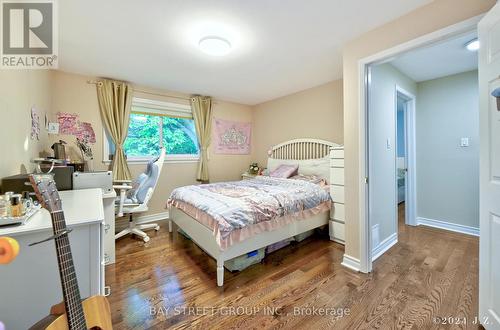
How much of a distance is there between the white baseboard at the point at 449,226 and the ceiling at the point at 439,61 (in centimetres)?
213

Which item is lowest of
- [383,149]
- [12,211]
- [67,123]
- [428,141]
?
[12,211]

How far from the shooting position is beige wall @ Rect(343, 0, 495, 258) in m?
1.51

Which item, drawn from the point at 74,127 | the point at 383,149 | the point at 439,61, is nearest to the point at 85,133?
the point at 74,127

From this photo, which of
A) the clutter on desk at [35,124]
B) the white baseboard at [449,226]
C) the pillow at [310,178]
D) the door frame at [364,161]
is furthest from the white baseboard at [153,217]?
the white baseboard at [449,226]

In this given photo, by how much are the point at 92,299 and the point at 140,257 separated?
1.58 metres

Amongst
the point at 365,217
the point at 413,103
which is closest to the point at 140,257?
the point at 365,217

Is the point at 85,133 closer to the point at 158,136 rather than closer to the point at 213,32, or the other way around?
the point at 158,136

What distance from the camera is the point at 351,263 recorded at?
2.06 m

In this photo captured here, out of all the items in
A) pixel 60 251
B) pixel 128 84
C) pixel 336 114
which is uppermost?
pixel 128 84

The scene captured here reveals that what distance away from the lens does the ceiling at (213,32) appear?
1.60m

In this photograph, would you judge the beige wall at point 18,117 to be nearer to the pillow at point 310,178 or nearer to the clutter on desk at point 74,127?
the clutter on desk at point 74,127

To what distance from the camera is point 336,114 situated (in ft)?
10.5

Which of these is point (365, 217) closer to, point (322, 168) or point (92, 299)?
point (322, 168)

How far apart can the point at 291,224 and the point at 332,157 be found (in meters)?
1.04
